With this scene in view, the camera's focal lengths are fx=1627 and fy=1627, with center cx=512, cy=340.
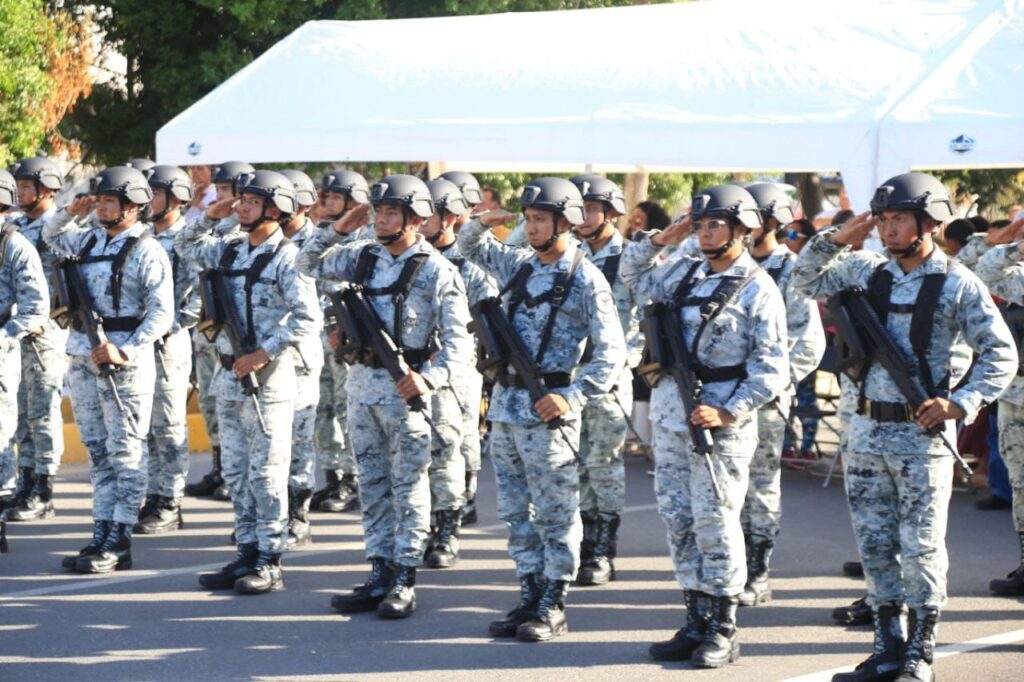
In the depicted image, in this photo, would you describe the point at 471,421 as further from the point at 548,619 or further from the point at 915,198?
the point at 915,198

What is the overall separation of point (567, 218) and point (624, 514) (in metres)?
3.78

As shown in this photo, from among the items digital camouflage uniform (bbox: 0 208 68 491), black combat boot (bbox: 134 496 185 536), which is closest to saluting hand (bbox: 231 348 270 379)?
black combat boot (bbox: 134 496 185 536)

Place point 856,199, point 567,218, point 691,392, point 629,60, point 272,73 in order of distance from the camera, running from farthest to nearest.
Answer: point 272,73 → point 629,60 → point 856,199 → point 567,218 → point 691,392

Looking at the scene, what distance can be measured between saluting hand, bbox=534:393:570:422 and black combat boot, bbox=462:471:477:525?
2914 millimetres

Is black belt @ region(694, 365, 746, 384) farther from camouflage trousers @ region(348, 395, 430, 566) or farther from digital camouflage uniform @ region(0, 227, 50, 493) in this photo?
digital camouflage uniform @ region(0, 227, 50, 493)

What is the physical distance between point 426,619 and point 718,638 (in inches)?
65.5

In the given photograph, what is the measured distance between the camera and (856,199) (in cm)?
1055

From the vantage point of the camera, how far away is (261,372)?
347 inches

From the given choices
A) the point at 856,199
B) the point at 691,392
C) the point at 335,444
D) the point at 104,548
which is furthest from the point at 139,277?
the point at 856,199

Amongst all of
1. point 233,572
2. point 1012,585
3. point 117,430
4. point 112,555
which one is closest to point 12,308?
point 117,430

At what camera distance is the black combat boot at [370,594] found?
8445 millimetres

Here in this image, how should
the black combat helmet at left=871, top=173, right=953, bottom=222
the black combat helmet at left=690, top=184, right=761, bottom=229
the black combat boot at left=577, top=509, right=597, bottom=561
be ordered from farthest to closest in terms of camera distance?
1. the black combat boot at left=577, top=509, right=597, bottom=561
2. the black combat helmet at left=690, top=184, right=761, bottom=229
3. the black combat helmet at left=871, top=173, right=953, bottom=222

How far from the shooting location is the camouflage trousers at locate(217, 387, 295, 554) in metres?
8.80

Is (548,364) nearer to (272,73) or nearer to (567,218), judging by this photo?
(567,218)
